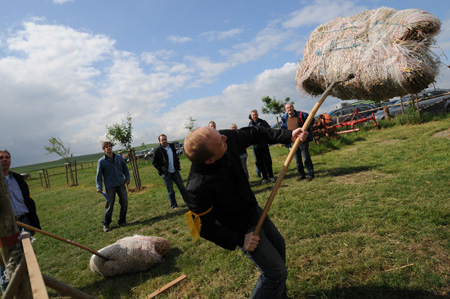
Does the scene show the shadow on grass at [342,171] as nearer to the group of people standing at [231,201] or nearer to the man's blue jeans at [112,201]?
the group of people standing at [231,201]

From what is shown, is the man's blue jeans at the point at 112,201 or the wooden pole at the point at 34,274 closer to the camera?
the wooden pole at the point at 34,274

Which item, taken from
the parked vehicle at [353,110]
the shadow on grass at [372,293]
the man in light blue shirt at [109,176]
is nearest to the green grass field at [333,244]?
the shadow on grass at [372,293]

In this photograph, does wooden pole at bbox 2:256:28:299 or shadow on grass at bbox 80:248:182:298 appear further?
shadow on grass at bbox 80:248:182:298

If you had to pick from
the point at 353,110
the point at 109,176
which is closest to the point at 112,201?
the point at 109,176

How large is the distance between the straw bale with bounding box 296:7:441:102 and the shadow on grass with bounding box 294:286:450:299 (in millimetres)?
2129

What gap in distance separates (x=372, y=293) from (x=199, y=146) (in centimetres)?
239

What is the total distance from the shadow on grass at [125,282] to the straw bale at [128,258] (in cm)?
9

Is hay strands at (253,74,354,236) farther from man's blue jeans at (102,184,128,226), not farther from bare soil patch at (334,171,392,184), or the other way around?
man's blue jeans at (102,184,128,226)

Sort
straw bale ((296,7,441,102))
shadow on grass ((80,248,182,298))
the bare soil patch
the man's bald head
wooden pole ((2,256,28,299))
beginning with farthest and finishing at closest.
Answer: the bare soil patch < shadow on grass ((80,248,182,298)) < straw bale ((296,7,441,102)) < the man's bald head < wooden pole ((2,256,28,299))

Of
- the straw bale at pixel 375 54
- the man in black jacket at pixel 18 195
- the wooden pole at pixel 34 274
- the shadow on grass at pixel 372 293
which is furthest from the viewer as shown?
the man in black jacket at pixel 18 195

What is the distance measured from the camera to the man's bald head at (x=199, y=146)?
6.72 ft

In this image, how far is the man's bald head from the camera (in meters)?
2.05

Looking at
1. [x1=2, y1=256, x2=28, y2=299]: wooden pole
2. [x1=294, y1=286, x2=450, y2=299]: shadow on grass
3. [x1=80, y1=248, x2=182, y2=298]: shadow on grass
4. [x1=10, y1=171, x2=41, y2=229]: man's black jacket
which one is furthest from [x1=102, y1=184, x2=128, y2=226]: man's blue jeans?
[x1=294, y1=286, x2=450, y2=299]: shadow on grass

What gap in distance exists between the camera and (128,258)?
4238 millimetres
